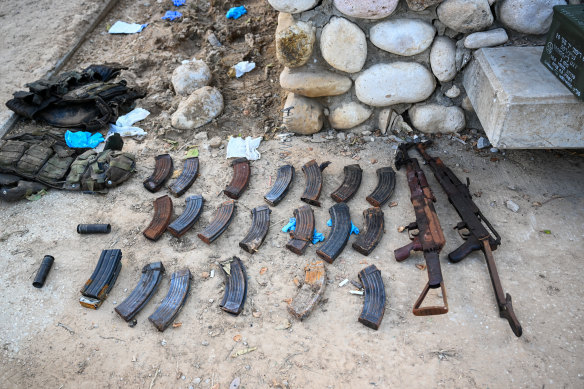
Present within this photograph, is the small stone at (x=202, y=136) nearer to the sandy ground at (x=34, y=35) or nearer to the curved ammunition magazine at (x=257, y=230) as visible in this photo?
the curved ammunition magazine at (x=257, y=230)

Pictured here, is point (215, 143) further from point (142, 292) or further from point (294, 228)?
point (142, 292)

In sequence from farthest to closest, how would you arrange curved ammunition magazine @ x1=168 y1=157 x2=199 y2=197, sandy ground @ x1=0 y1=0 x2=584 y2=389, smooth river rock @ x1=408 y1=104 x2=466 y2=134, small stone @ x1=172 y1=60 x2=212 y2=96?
small stone @ x1=172 y1=60 x2=212 y2=96
smooth river rock @ x1=408 y1=104 x2=466 y2=134
curved ammunition magazine @ x1=168 y1=157 x2=199 y2=197
sandy ground @ x1=0 y1=0 x2=584 y2=389

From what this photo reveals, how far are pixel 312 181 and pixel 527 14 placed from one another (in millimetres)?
2327

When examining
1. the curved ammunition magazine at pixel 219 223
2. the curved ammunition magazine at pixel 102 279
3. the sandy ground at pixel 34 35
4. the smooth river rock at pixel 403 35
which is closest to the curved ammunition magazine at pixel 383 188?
the smooth river rock at pixel 403 35

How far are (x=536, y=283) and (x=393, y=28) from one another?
249 centimetres

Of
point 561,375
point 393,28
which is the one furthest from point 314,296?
point 393,28

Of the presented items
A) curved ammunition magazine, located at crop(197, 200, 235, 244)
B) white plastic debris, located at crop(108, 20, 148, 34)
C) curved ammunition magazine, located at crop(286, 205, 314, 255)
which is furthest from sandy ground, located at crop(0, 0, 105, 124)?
curved ammunition magazine, located at crop(286, 205, 314, 255)

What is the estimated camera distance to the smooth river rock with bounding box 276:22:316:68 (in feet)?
13.9

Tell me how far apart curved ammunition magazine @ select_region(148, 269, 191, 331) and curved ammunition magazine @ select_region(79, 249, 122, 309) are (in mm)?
468

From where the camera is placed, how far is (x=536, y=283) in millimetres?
3312

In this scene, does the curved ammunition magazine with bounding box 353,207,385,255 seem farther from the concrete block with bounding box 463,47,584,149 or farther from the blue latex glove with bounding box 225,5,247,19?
the blue latex glove with bounding box 225,5,247,19

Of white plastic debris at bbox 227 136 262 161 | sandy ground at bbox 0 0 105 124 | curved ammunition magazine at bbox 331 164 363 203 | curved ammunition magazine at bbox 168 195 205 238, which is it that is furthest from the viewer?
sandy ground at bbox 0 0 105 124

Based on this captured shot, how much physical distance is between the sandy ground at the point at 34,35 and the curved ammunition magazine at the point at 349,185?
4086 millimetres

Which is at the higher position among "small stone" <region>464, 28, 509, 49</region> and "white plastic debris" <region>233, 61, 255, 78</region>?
"small stone" <region>464, 28, 509, 49</region>
